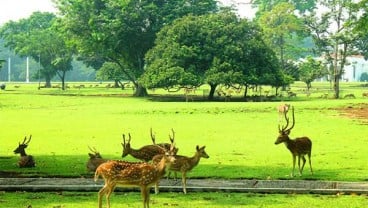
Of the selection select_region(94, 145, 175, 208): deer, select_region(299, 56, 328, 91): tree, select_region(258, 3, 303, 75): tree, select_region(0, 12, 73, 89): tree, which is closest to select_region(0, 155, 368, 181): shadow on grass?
select_region(94, 145, 175, 208): deer

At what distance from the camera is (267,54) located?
208 ft

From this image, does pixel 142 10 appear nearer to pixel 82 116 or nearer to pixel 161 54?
pixel 161 54

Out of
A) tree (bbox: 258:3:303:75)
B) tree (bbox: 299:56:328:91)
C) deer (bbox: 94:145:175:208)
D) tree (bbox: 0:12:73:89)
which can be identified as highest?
tree (bbox: 258:3:303:75)

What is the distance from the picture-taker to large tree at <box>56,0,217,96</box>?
69.6 metres

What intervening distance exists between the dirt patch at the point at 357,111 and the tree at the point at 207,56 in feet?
46.7

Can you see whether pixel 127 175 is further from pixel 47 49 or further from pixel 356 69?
pixel 356 69

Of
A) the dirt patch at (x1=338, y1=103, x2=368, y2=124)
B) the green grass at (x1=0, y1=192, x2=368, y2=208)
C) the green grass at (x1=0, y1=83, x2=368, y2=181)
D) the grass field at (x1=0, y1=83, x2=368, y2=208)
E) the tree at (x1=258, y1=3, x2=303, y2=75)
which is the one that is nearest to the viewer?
the green grass at (x1=0, y1=192, x2=368, y2=208)

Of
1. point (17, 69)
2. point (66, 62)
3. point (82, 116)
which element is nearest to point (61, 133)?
point (82, 116)

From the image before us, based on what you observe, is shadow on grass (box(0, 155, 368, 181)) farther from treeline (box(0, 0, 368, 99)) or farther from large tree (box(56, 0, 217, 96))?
large tree (box(56, 0, 217, 96))

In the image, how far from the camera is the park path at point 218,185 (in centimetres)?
1424

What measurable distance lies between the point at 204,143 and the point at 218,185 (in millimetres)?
9820

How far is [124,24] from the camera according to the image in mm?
69438

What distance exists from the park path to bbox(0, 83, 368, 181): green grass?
3.35 feet

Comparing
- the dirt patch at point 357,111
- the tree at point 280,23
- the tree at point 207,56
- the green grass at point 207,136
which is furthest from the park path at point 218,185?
the tree at point 280,23
